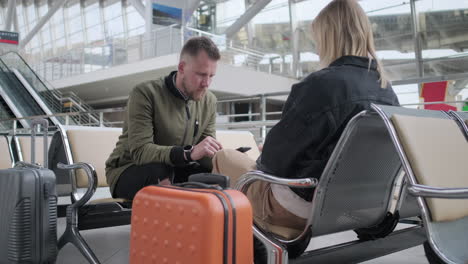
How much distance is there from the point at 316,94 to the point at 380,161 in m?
0.46

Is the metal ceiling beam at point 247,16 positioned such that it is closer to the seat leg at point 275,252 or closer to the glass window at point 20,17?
the seat leg at point 275,252

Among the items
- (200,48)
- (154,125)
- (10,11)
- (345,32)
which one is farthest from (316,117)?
(10,11)

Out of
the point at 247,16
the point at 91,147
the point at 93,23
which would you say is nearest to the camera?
the point at 91,147

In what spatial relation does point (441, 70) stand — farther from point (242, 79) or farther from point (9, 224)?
point (9, 224)

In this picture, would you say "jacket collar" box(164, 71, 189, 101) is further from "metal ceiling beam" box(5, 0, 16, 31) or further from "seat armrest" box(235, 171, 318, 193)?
"metal ceiling beam" box(5, 0, 16, 31)

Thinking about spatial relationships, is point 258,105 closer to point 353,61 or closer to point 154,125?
point 154,125

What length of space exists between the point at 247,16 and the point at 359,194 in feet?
48.5

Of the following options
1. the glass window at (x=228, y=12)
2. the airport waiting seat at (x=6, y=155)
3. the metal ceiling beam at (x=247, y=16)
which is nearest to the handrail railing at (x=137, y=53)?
the metal ceiling beam at (x=247, y=16)

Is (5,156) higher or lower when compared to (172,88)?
lower

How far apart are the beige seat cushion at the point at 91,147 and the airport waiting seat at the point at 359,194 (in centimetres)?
153

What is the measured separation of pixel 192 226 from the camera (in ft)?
4.44

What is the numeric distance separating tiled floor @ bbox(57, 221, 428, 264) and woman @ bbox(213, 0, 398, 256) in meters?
1.25

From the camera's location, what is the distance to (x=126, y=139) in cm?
245

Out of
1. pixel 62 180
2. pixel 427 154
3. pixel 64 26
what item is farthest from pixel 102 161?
pixel 64 26
